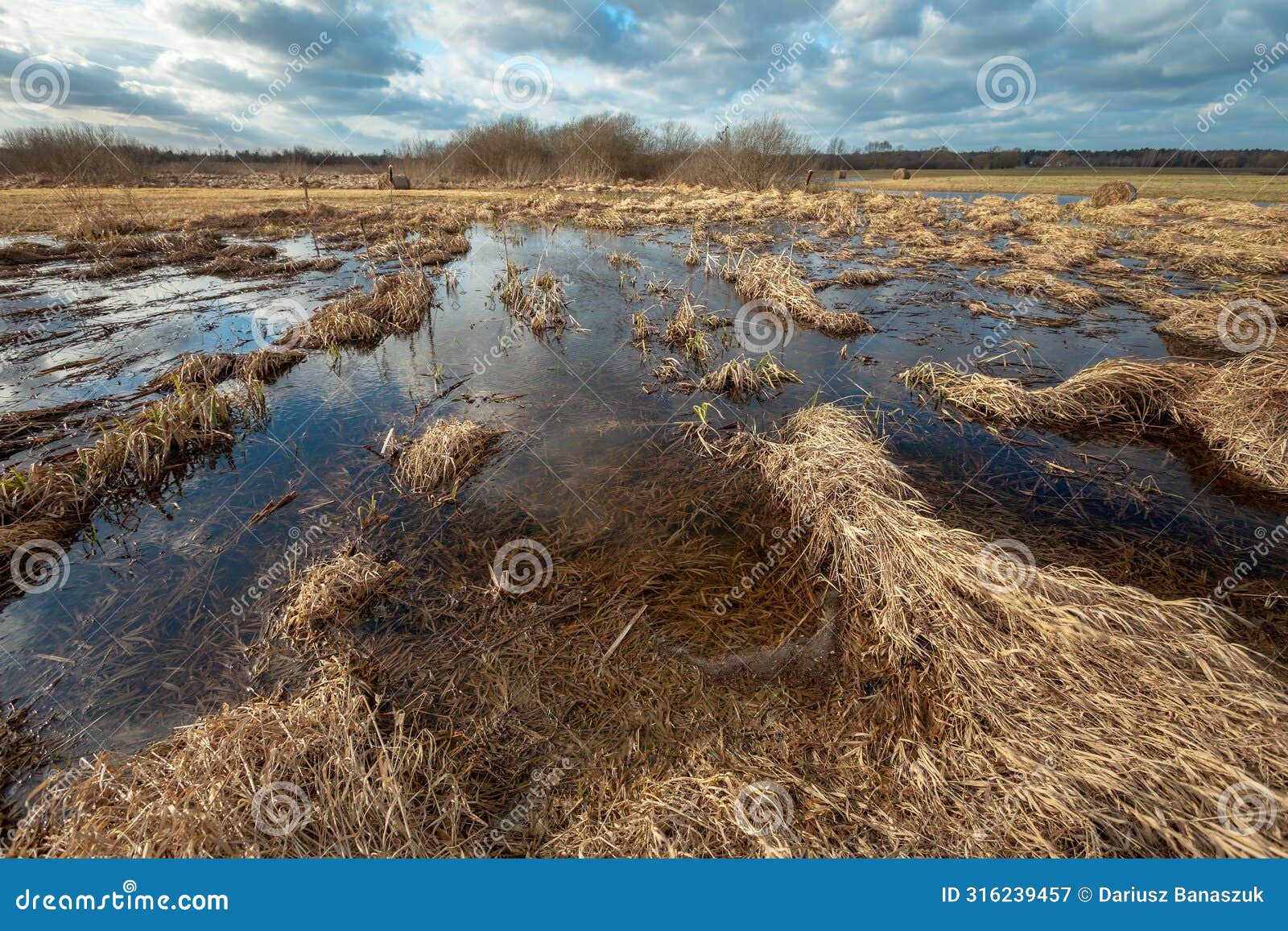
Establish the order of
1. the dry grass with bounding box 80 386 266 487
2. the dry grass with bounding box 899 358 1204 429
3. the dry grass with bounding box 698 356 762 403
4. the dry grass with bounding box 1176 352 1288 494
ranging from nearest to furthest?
1. the dry grass with bounding box 80 386 266 487
2. the dry grass with bounding box 1176 352 1288 494
3. the dry grass with bounding box 899 358 1204 429
4. the dry grass with bounding box 698 356 762 403

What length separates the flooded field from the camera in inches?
152

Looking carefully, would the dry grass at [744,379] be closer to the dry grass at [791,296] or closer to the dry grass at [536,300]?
the dry grass at [791,296]

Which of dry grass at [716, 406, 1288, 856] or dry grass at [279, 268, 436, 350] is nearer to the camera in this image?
dry grass at [716, 406, 1288, 856]

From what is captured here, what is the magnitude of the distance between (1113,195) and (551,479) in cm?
3771

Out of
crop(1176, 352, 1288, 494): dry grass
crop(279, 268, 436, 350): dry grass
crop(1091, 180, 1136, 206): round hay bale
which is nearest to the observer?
crop(1176, 352, 1288, 494): dry grass

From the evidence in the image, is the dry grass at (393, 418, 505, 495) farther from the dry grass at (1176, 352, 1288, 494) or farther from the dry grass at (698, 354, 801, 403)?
the dry grass at (1176, 352, 1288, 494)

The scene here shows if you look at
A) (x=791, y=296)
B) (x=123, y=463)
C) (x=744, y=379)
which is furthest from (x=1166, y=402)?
(x=123, y=463)

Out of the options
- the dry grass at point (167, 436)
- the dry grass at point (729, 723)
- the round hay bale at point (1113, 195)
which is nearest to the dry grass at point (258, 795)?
the dry grass at point (729, 723)

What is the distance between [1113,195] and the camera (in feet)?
90.7

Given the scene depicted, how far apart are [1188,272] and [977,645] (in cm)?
1923

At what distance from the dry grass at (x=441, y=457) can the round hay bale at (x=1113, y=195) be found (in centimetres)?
3735

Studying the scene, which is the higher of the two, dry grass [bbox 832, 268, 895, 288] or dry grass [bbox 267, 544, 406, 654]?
dry grass [bbox 832, 268, 895, 288]

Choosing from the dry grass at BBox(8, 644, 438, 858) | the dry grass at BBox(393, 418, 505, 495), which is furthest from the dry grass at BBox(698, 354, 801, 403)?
the dry grass at BBox(8, 644, 438, 858)

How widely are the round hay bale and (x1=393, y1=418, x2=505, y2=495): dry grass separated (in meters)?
37.3
